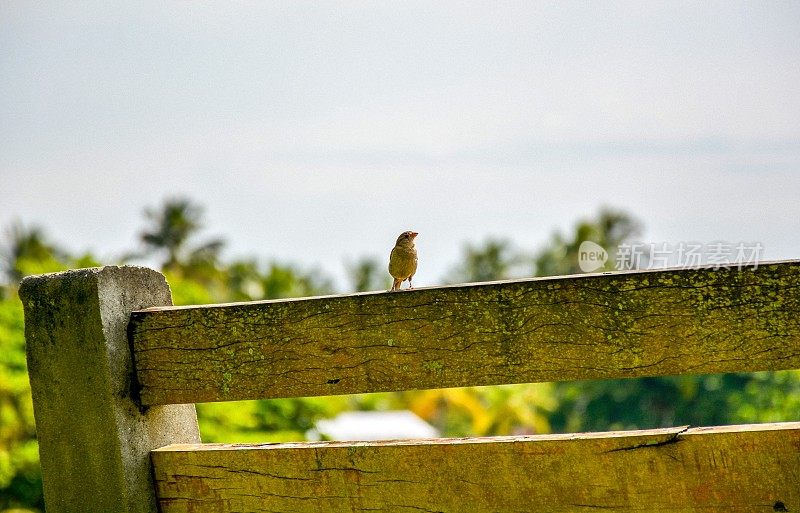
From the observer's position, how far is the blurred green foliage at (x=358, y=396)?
665 inches

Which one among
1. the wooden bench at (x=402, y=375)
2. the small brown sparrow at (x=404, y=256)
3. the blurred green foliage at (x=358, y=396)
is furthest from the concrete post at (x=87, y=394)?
the blurred green foliage at (x=358, y=396)

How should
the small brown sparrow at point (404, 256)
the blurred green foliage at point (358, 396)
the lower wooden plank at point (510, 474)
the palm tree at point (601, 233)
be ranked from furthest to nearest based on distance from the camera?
the palm tree at point (601, 233)
the blurred green foliage at point (358, 396)
the small brown sparrow at point (404, 256)
the lower wooden plank at point (510, 474)

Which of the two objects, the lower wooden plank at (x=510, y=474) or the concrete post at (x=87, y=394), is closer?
the lower wooden plank at (x=510, y=474)

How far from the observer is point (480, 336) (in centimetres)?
169

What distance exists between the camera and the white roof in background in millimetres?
24906

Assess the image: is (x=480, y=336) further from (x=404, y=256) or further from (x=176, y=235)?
(x=176, y=235)

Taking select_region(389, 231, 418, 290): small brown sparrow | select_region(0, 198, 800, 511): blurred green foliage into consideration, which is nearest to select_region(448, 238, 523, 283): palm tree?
select_region(0, 198, 800, 511): blurred green foliage

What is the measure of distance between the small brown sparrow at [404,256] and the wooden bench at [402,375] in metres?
1.53

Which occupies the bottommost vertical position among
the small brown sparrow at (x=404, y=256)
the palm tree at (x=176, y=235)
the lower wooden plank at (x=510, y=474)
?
the lower wooden plank at (x=510, y=474)

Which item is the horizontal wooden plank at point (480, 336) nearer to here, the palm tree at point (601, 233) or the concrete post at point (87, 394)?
the concrete post at point (87, 394)

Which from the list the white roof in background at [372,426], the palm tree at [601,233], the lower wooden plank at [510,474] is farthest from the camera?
the palm tree at [601,233]

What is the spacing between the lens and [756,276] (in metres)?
1.56

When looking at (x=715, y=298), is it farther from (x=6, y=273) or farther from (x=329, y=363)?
(x=6, y=273)

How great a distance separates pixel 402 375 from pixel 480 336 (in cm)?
→ 17
